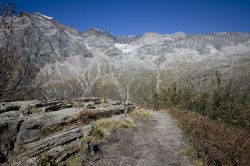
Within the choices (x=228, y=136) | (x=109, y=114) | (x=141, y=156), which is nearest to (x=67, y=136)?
(x=141, y=156)

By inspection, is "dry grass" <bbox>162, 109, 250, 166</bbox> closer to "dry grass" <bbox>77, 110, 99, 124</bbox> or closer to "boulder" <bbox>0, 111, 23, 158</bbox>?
"dry grass" <bbox>77, 110, 99, 124</bbox>

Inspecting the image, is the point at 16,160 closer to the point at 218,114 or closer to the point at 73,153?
the point at 73,153

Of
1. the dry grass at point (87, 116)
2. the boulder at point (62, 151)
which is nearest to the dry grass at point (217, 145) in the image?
the boulder at point (62, 151)

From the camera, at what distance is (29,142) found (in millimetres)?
16500

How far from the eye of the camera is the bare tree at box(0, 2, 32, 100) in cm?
1006

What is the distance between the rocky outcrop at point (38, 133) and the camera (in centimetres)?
1396

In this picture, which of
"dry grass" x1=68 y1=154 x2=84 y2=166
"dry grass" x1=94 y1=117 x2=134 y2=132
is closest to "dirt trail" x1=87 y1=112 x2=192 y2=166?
"dry grass" x1=68 y1=154 x2=84 y2=166

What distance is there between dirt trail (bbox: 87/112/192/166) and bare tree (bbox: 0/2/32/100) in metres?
6.45

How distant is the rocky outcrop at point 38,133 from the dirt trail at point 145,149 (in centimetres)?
231

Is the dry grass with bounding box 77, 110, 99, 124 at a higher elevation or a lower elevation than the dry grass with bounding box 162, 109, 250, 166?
higher

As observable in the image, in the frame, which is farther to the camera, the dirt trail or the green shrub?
the green shrub

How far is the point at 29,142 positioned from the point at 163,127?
12.7 metres

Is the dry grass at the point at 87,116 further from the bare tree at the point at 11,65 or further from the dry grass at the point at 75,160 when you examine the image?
Result: the bare tree at the point at 11,65

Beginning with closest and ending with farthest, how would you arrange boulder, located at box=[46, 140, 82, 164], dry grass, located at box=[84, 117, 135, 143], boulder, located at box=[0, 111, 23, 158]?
boulder, located at box=[46, 140, 82, 164]
boulder, located at box=[0, 111, 23, 158]
dry grass, located at box=[84, 117, 135, 143]
